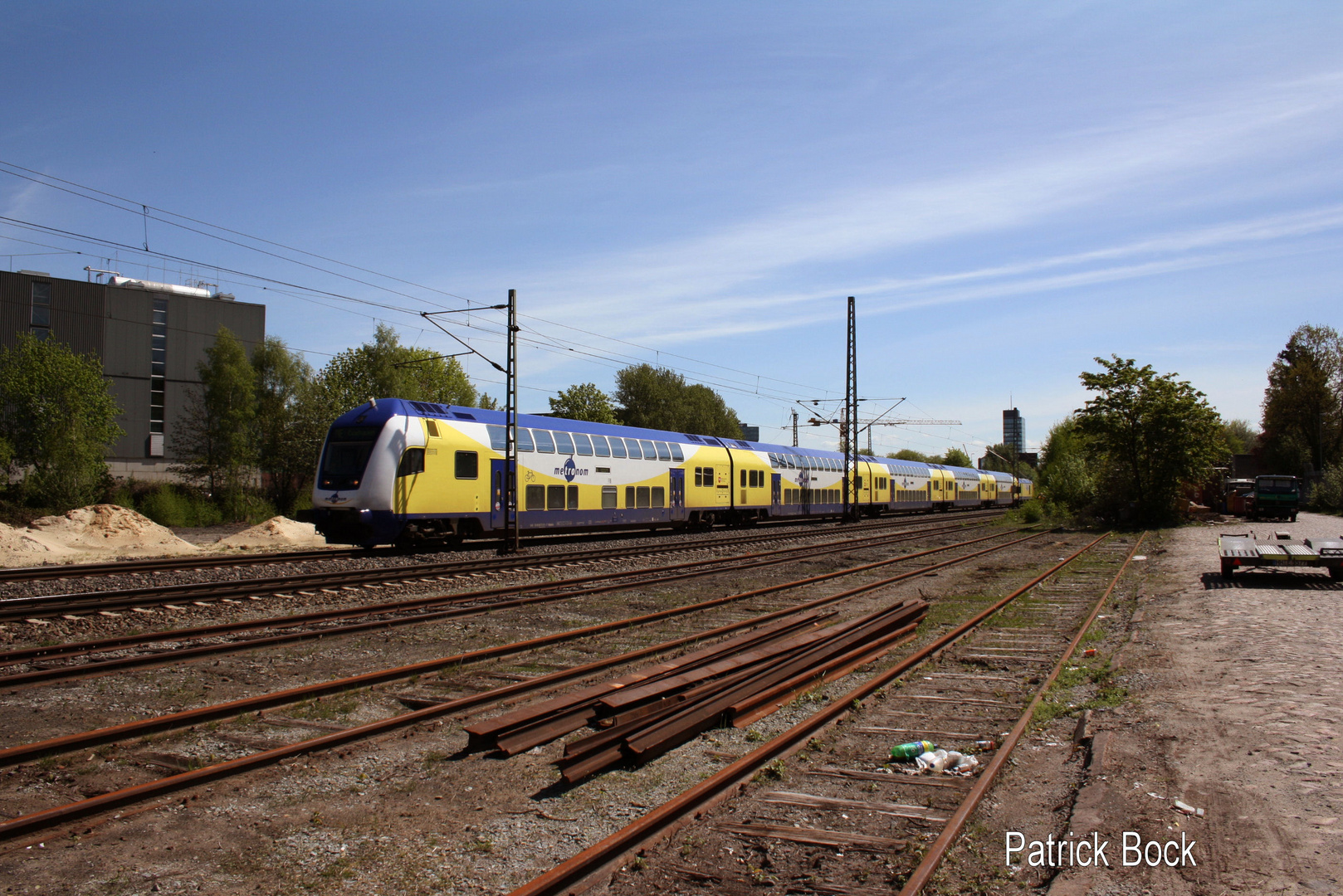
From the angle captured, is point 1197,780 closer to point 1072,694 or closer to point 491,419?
point 1072,694

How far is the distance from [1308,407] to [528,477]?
67826 millimetres

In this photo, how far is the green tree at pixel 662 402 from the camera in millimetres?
81000

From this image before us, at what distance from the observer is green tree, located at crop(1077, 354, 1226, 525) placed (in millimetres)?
36938

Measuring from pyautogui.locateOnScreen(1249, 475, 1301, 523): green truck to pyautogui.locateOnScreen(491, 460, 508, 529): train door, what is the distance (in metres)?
37.8

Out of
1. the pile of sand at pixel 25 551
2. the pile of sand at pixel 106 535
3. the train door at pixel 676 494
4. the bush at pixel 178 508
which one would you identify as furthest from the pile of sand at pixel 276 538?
the bush at pixel 178 508

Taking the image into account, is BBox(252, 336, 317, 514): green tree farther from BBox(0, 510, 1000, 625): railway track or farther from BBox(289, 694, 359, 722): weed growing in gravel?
BBox(289, 694, 359, 722): weed growing in gravel

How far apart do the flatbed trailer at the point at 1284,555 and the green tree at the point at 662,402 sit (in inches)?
2534

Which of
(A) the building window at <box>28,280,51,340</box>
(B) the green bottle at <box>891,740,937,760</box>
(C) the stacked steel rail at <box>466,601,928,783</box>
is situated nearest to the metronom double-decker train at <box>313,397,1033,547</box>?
(C) the stacked steel rail at <box>466,601,928,783</box>

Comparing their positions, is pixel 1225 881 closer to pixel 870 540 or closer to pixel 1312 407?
pixel 870 540

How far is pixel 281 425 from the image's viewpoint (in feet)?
175

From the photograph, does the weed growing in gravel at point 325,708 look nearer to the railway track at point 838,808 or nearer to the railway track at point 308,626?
the railway track at point 308,626

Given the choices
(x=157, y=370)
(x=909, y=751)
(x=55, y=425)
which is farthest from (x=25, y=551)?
(x=157, y=370)

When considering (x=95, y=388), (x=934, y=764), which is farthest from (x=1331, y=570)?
(x=95, y=388)

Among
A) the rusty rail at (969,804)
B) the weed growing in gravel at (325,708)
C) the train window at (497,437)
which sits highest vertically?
the train window at (497,437)
